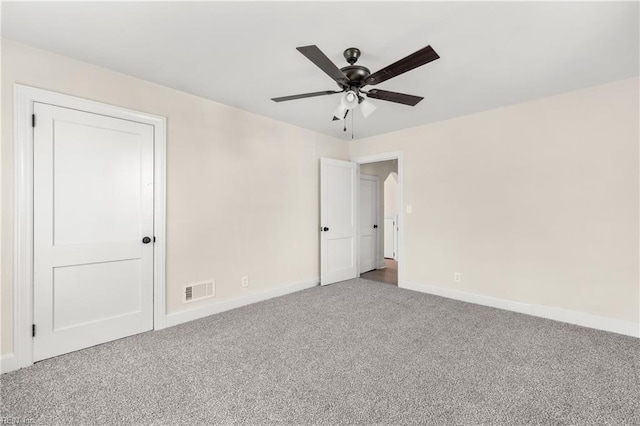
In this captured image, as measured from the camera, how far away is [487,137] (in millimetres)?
3545

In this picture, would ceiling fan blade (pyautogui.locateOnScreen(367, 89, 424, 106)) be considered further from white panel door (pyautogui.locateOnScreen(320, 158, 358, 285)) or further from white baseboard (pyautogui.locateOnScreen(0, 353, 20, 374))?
white baseboard (pyautogui.locateOnScreen(0, 353, 20, 374))

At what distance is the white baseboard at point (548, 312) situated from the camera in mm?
2738

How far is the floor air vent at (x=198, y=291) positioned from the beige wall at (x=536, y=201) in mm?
2806

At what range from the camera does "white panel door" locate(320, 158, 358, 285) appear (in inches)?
177

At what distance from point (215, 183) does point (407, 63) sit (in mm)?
2410

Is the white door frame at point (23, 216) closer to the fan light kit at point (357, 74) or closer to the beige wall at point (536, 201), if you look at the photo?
the fan light kit at point (357, 74)

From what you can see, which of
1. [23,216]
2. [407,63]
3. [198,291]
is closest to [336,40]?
[407,63]

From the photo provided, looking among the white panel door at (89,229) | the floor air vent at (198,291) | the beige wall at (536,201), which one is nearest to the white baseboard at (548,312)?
the beige wall at (536,201)

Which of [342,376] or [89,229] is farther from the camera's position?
[89,229]

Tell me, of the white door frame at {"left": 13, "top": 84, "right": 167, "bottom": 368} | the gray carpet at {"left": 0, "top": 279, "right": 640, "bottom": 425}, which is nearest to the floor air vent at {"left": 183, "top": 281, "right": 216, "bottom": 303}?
the gray carpet at {"left": 0, "top": 279, "right": 640, "bottom": 425}

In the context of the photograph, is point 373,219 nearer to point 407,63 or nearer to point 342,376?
point 342,376

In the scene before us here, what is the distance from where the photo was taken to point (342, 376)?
204cm

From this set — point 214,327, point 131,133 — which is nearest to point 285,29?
point 131,133

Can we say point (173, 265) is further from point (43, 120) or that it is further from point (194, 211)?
point (43, 120)
